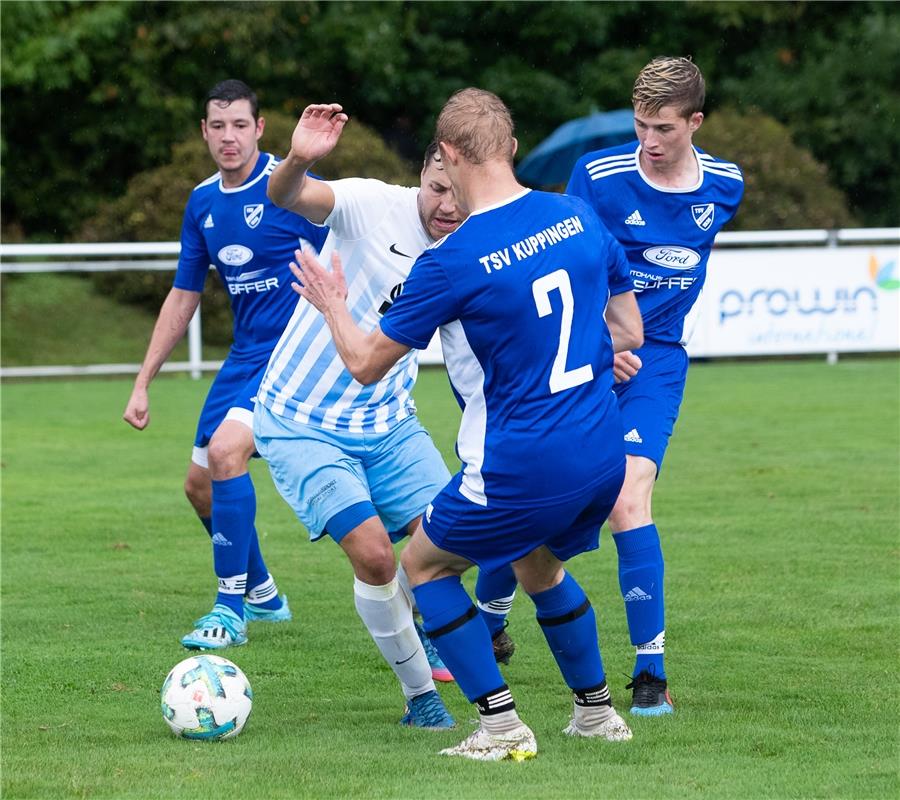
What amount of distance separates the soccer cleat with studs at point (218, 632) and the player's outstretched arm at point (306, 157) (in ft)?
7.04

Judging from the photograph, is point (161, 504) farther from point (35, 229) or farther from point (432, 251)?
point (35, 229)

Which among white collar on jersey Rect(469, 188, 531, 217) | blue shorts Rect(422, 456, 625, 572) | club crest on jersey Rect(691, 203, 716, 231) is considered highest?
white collar on jersey Rect(469, 188, 531, 217)

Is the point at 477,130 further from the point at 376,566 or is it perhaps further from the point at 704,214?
the point at 704,214

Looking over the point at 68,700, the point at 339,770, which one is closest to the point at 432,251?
the point at 339,770

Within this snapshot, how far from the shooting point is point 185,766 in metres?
4.36

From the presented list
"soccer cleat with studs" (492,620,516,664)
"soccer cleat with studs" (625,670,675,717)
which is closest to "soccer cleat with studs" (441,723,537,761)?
"soccer cleat with studs" (625,670,675,717)

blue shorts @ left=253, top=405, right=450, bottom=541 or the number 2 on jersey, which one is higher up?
the number 2 on jersey

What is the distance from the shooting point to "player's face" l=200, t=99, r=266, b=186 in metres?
6.68

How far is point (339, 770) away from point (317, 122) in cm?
208

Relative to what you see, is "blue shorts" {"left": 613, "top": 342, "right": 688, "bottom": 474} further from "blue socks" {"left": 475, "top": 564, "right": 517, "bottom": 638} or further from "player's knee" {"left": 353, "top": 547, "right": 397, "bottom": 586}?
"player's knee" {"left": 353, "top": 547, "right": 397, "bottom": 586}

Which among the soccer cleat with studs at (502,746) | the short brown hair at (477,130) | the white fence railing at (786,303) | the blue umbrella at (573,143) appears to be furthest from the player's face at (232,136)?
the blue umbrella at (573,143)

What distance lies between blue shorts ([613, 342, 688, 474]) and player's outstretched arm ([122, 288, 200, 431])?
7.63 feet

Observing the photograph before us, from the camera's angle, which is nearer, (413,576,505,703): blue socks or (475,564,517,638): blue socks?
(413,576,505,703): blue socks

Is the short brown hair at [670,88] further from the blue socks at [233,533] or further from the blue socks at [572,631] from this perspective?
the blue socks at [233,533]
